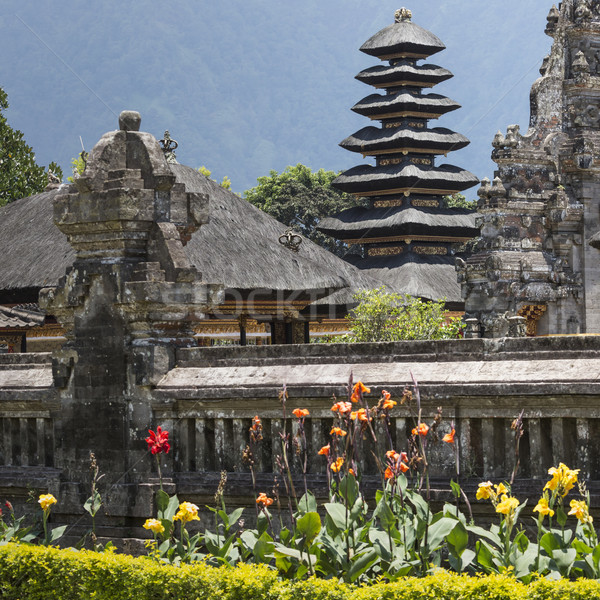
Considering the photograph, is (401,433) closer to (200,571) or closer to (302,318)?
(200,571)

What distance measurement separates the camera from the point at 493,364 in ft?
27.9

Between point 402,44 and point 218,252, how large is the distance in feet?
99.8

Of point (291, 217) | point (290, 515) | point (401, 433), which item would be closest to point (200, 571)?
point (290, 515)

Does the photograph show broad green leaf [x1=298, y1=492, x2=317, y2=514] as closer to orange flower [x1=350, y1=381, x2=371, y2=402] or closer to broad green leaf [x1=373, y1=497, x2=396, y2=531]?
broad green leaf [x1=373, y1=497, x2=396, y2=531]

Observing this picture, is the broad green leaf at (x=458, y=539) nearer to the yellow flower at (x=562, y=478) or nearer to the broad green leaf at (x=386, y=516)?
the broad green leaf at (x=386, y=516)

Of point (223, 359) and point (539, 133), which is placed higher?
point (539, 133)

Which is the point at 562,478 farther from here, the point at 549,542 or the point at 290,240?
the point at 290,240

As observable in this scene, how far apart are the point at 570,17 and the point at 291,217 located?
34.2m

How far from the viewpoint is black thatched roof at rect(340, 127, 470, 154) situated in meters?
51.0

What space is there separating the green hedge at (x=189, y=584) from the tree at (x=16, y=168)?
115 ft

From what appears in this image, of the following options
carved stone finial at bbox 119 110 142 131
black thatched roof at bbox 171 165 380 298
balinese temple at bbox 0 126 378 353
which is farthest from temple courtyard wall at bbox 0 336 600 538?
balinese temple at bbox 0 126 378 353

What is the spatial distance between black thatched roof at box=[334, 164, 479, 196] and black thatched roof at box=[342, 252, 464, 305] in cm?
332

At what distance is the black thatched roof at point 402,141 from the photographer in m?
51.0

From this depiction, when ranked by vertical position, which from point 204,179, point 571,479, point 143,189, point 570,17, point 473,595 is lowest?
point 473,595
